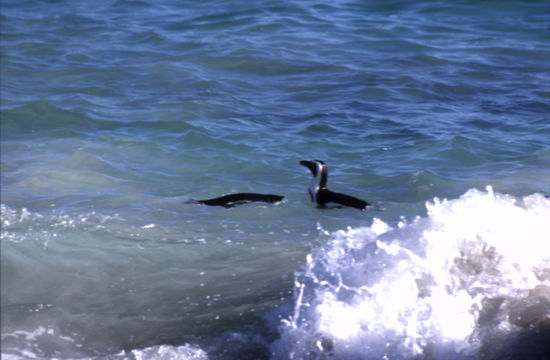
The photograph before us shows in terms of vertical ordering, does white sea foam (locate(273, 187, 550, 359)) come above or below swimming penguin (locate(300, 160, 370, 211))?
above

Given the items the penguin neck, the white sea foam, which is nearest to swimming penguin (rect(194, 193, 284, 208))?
the penguin neck

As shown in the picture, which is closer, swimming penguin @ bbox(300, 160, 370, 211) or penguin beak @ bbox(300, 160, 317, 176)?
swimming penguin @ bbox(300, 160, 370, 211)

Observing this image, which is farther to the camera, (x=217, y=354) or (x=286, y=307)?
(x=286, y=307)

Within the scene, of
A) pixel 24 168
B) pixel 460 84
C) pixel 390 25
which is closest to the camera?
pixel 24 168

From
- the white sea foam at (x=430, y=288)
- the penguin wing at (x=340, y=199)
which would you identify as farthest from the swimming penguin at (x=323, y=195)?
the white sea foam at (x=430, y=288)

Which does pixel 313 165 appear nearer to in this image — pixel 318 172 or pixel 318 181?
pixel 318 172

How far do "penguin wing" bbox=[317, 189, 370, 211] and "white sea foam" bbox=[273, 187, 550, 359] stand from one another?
1287 millimetres

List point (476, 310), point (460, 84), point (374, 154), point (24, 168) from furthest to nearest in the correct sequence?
point (460, 84), point (374, 154), point (24, 168), point (476, 310)

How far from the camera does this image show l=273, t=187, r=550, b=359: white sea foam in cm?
450

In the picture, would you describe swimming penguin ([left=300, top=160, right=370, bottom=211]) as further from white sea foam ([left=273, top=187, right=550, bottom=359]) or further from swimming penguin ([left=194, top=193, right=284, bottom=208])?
white sea foam ([left=273, top=187, right=550, bottom=359])

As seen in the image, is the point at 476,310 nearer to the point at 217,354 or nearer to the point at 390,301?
the point at 390,301

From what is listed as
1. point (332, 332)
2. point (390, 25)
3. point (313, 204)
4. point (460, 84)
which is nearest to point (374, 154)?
point (313, 204)

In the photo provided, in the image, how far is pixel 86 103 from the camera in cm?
1022

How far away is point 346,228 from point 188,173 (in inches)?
85.3
